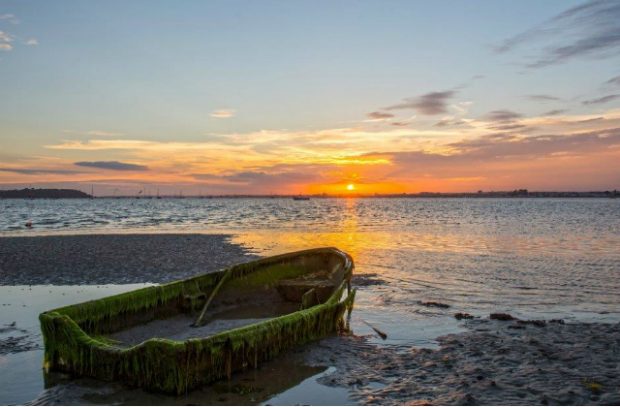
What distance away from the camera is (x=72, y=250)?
2561cm

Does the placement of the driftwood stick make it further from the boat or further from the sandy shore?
the sandy shore

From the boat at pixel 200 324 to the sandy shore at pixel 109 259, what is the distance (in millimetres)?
5595

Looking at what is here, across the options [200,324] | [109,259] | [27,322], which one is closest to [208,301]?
[200,324]

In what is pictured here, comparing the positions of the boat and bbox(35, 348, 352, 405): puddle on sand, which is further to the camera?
the boat

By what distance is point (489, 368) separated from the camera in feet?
27.9

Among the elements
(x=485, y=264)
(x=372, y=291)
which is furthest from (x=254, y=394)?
(x=485, y=264)

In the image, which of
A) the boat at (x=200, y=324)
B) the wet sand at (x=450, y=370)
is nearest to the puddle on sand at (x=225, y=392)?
the wet sand at (x=450, y=370)

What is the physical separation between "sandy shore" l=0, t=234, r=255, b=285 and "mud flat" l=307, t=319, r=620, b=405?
1095 centimetres

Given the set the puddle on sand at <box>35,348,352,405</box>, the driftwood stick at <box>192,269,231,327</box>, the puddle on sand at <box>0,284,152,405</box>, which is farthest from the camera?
the driftwood stick at <box>192,269,231,327</box>

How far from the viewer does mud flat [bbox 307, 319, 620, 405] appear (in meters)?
7.26

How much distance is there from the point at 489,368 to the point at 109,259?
19.1 meters

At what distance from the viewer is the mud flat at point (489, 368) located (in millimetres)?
7262

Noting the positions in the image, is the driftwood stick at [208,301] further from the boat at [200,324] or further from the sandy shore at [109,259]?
the sandy shore at [109,259]

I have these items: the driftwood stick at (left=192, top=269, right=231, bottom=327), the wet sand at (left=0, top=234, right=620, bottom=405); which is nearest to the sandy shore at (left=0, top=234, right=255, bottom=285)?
the driftwood stick at (left=192, top=269, right=231, bottom=327)
